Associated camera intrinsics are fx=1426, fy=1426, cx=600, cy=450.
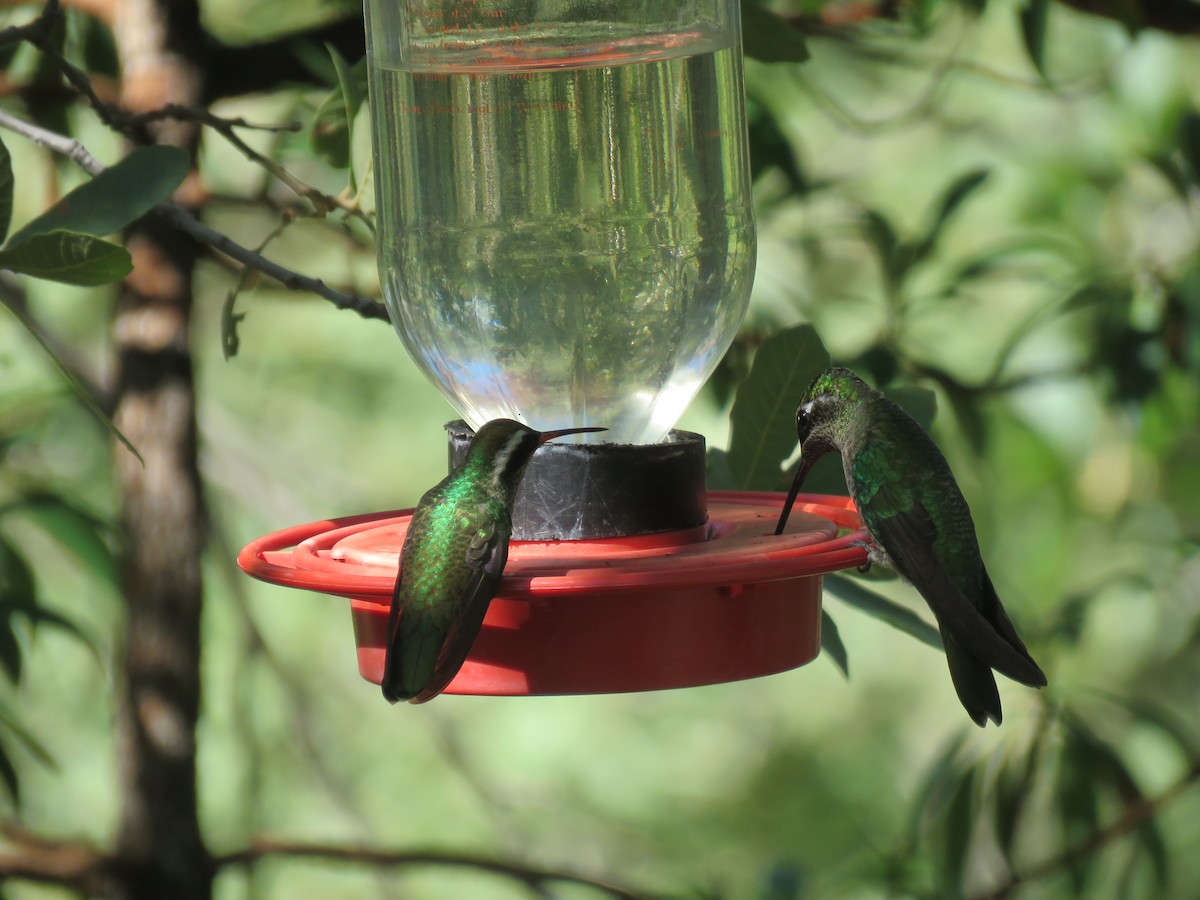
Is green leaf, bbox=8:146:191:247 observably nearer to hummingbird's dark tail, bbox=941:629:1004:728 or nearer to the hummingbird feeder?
the hummingbird feeder

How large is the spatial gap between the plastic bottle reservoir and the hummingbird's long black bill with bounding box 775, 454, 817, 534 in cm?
20

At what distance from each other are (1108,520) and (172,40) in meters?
3.62

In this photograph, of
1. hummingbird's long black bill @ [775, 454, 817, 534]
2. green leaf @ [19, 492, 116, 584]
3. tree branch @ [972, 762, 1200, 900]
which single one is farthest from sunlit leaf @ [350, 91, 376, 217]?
tree branch @ [972, 762, 1200, 900]

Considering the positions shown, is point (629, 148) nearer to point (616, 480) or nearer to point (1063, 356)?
point (616, 480)

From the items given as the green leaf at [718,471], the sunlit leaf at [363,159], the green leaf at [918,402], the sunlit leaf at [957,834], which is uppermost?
the sunlit leaf at [363,159]

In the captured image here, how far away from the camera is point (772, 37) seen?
1.97 m

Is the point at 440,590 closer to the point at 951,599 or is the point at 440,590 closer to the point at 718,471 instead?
the point at 951,599

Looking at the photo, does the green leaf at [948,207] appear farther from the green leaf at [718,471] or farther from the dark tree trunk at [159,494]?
the dark tree trunk at [159,494]

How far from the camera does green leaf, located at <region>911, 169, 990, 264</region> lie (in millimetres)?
3156

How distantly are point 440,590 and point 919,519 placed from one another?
739mm

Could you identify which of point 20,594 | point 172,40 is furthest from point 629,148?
point 20,594

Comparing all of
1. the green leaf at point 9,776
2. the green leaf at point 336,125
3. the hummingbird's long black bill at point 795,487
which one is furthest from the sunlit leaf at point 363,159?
the green leaf at point 9,776

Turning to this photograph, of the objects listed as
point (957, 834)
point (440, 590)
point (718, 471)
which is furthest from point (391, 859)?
point (957, 834)

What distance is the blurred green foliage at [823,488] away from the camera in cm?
304
